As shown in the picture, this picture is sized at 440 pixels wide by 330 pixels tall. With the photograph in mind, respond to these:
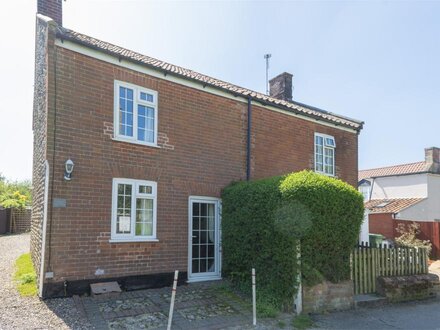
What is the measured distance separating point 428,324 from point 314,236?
302cm

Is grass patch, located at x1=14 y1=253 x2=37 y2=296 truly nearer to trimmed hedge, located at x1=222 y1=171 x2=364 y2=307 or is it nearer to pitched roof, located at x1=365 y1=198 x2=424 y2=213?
trimmed hedge, located at x1=222 y1=171 x2=364 y2=307

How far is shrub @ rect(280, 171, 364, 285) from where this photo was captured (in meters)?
8.05

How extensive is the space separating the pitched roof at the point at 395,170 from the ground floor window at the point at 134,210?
70.5 ft

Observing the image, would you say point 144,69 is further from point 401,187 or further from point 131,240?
point 401,187

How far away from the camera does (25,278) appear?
970 cm

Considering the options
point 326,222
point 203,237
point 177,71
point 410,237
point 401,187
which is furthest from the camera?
point 401,187

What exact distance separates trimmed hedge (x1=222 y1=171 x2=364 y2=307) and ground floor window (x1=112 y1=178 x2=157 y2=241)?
263cm

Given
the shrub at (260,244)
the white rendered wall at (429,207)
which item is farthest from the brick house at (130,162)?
the white rendered wall at (429,207)

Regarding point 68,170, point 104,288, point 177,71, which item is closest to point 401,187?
point 177,71

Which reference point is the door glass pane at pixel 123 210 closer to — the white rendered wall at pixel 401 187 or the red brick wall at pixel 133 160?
the red brick wall at pixel 133 160

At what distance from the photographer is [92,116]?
9.12 metres

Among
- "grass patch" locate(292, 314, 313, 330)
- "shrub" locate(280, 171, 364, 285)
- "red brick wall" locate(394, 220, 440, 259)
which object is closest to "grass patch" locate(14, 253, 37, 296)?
"grass patch" locate(292, 314, 313, 330)

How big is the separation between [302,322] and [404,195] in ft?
70.6

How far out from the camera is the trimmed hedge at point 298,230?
8023 millimetres
